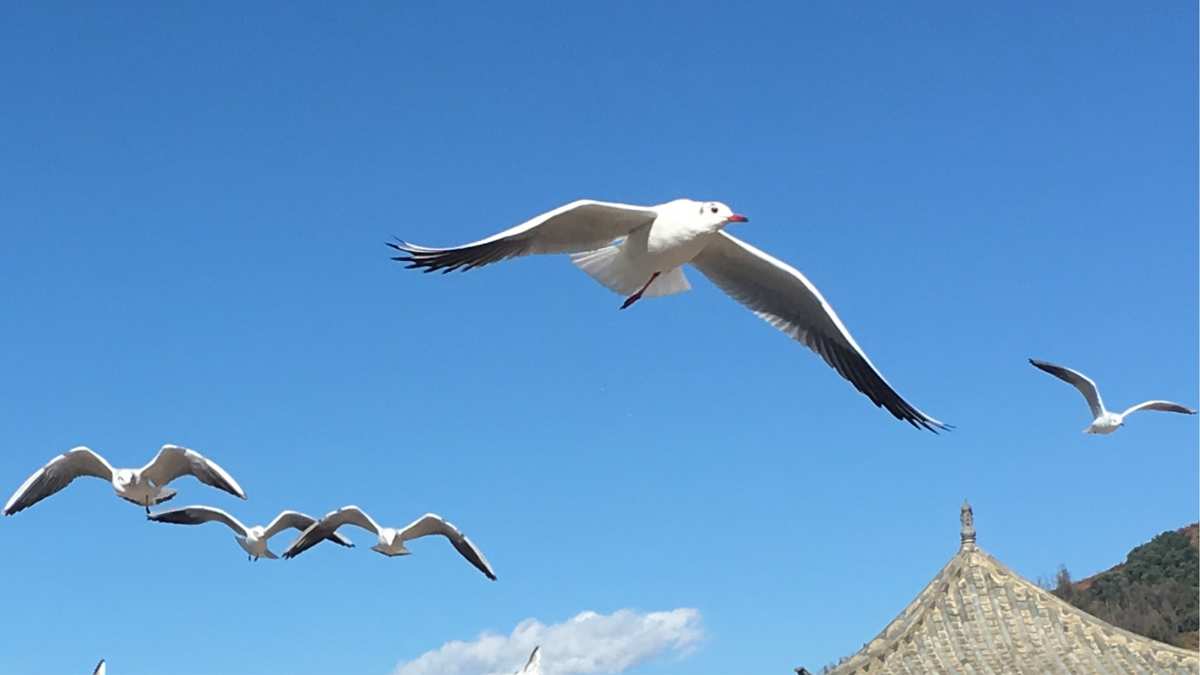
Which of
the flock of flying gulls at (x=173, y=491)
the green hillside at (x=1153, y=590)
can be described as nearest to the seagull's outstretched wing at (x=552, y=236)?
the flock of flying gulls at (x=173, y=491)

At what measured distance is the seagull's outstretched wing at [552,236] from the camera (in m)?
11.3

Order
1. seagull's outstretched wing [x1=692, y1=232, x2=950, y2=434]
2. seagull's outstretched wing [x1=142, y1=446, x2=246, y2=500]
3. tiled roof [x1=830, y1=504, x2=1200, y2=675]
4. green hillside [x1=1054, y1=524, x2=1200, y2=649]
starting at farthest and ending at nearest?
1. green hillside [x1=1054, y1=524, x2=1200, y2=649]
2. tiled roof [x1=830, y1=504, x2=1200, y2=675]
3. seagull's outstretched wing [x1=142, y1=446, x2=246, y2=500]
4. seagull's outstretched wing [x1=692, y1=232, x2=950, y2=434]

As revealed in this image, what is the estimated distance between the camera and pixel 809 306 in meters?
13.4

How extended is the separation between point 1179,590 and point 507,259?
190 feet

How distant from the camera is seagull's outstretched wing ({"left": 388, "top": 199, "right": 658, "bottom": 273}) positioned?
11.3 m

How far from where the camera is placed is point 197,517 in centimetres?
1788

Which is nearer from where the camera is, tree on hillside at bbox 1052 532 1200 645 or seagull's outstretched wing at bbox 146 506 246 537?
seagull's outstretched wing at bbox 146 506 246 537

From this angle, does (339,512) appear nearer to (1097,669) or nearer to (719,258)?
(719,258)

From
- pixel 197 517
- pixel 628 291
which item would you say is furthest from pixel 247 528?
pixel 628 291

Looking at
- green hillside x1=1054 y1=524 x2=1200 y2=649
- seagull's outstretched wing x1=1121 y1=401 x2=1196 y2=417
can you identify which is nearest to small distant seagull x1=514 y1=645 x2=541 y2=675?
seagull's outstretched wing x1=1121 y1=401 x2=1196 y2=417

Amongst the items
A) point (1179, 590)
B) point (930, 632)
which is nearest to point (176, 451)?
point (930, 632)

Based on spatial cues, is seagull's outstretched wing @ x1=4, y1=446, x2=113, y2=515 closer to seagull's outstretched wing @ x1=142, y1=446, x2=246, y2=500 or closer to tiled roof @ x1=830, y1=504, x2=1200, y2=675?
seagull's outstretched wing @ x1=142, y1=446, x2=246, y2=500

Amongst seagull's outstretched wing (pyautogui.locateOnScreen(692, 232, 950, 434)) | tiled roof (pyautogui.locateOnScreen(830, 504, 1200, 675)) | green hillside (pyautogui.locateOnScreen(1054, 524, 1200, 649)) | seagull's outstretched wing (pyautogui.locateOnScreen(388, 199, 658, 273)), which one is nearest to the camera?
seagull's outstretched wing (pyautogui.locateOnScreen(388, 199, 658, 273))

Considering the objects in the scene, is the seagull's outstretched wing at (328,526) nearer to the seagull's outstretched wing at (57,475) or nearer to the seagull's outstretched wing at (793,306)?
the seagull's outstretched wing at (57,475)
